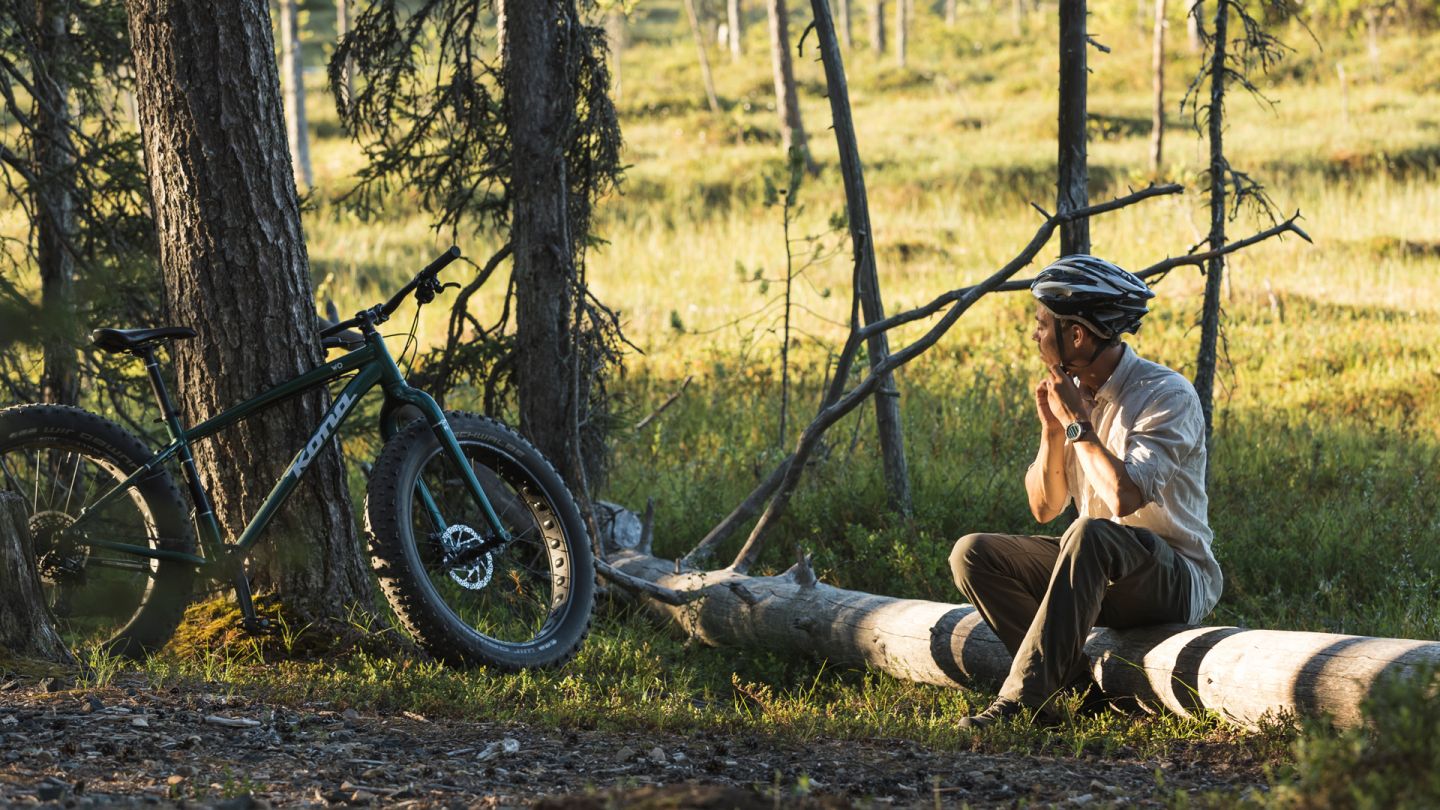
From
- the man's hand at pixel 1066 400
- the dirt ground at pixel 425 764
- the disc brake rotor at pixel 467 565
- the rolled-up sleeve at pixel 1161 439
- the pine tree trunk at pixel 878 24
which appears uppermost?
the pine tree trunk at pixel 878 24

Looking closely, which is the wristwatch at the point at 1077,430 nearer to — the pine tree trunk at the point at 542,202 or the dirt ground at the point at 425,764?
the dirt ground at the point at 425,764

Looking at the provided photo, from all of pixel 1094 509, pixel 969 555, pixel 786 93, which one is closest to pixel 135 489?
pixel 969 555

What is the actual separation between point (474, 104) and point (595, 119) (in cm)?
75

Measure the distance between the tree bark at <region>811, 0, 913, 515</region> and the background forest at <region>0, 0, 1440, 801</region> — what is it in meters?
0.23

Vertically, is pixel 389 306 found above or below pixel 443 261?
below

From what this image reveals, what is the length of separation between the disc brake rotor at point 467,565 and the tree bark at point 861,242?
2.52 metres

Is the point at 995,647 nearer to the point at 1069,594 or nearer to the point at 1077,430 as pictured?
the point at 1069,594

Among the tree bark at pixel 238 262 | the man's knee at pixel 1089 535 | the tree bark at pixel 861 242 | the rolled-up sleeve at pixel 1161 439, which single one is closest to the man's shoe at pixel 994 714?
the man's knee at pixel 1089 535

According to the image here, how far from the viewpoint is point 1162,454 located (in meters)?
4.94

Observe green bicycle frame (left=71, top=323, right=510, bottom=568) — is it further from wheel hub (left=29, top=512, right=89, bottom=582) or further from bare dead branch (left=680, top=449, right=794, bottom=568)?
bare dead branch (left=680, top=449, right=794, bottom=568)

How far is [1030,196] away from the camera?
70.4 feet

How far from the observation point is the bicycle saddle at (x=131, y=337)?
202 inches

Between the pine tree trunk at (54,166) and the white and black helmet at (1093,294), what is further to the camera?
the pine tree trunk at (54,166)

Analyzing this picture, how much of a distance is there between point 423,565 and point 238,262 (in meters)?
1.40
